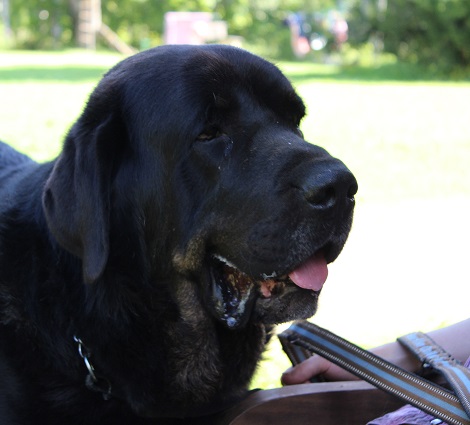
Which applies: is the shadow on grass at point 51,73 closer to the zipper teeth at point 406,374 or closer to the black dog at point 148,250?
the black dog at point 148,250

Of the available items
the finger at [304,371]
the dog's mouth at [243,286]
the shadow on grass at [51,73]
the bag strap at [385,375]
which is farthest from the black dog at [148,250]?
the shadow on grass at [51,73]

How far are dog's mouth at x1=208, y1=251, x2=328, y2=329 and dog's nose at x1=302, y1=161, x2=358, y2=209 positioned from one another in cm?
24

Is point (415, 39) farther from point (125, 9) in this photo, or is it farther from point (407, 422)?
point (125, 9)

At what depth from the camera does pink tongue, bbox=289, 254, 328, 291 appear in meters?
2.68

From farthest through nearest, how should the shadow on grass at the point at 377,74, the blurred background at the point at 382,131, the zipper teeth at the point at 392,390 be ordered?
the shadow on grass at the point at 377,74
the blurred background at the point at 382,131
the zipper teeth at the point at 392,390

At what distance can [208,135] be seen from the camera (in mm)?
2760

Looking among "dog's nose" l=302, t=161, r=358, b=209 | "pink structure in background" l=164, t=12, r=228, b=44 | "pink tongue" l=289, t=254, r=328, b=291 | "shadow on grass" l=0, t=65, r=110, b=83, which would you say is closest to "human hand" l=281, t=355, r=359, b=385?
"pink tongue" l=289, t=254, r=328, b=291

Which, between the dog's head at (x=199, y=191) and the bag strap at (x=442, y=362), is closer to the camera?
the bag strap at (x=442, y=362)

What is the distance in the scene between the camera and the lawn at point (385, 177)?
5.09 m

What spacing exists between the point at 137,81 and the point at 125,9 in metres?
41.2

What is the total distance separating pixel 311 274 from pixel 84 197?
80 cm

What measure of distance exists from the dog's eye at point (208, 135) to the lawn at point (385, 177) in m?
0.97

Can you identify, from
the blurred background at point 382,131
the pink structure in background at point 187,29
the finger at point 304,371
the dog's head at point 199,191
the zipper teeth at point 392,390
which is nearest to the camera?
the zipper teeth at point 392,390

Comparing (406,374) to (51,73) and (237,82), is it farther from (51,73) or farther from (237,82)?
(51,73)
